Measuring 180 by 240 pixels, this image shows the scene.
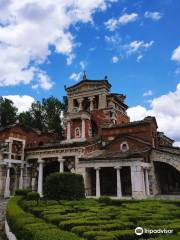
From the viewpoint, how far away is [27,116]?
62.8m

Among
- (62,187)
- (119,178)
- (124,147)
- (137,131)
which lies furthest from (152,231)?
(137,131)

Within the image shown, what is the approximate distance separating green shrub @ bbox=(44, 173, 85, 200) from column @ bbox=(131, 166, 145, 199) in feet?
29.7

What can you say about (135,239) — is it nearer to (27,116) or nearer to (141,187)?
(141,187)

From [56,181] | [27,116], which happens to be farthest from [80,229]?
[27,116]

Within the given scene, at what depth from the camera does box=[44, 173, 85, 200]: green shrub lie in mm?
21641

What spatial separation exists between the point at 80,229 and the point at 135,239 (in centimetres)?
185

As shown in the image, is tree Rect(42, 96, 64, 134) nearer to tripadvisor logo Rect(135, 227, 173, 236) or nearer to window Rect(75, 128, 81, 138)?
window Rect(75, 128, 81, 138)

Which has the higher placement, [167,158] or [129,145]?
[129,145]

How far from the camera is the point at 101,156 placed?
→ 32.6 m

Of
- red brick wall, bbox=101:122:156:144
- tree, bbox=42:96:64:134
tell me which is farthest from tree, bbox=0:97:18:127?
red brick wall, bbox=101:122:156:144

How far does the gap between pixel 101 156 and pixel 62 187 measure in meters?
11.5

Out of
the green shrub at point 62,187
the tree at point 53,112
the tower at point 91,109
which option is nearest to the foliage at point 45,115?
the tree at point 53,112

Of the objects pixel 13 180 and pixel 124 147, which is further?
pixel 13 180

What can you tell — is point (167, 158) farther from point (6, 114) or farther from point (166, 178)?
point (6, 114)
